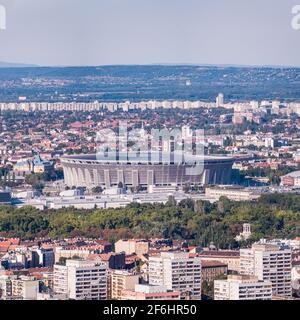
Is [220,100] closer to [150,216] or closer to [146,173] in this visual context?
[146,173]

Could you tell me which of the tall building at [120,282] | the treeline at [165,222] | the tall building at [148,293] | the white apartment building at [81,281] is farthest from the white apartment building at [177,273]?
the treeline at [165,222]

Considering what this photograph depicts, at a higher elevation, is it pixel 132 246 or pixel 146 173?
pixel 132 246

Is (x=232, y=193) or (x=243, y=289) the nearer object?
(x=243, y=289)

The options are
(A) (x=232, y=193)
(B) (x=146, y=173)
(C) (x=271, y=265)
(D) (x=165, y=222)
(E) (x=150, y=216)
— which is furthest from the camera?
(B) (x=146, y=173)

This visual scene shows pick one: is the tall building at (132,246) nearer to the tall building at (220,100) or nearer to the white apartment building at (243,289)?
the white apartment building at (243,289)

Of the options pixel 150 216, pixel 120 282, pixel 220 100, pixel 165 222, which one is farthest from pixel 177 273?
pixel 220 100
